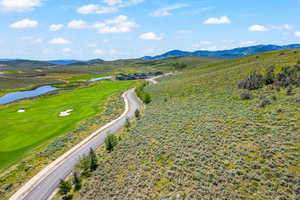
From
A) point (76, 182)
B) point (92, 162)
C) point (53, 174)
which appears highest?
point (92, 162)

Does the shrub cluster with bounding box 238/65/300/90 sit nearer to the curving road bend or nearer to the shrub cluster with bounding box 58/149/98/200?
the curving road bend

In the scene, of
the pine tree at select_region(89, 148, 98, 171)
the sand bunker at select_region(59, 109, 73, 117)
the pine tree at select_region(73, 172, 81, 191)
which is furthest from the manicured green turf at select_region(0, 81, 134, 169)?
the pine tree at select_region(73, 172, 81, 191)

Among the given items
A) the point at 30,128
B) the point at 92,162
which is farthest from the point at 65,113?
the point at 92,162

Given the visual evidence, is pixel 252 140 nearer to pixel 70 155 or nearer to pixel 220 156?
pixel 220 156

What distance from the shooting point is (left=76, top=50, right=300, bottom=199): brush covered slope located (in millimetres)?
11867

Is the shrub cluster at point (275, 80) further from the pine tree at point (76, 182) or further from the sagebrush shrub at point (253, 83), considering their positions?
the pine tree at point (76, 182)

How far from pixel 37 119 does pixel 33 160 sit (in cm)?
2288

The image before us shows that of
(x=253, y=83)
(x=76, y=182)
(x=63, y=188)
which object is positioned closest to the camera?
(x=63, y=188)

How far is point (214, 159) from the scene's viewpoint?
14945 mm

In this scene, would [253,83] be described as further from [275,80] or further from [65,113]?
[65,113]

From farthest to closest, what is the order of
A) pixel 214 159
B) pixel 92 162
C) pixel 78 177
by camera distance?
pixel 92 162 < pixel 78 177 < pixel 214 159

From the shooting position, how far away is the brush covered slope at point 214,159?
11867mm

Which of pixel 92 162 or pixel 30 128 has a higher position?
pixel 92 162

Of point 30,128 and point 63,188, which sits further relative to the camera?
point 30,128
